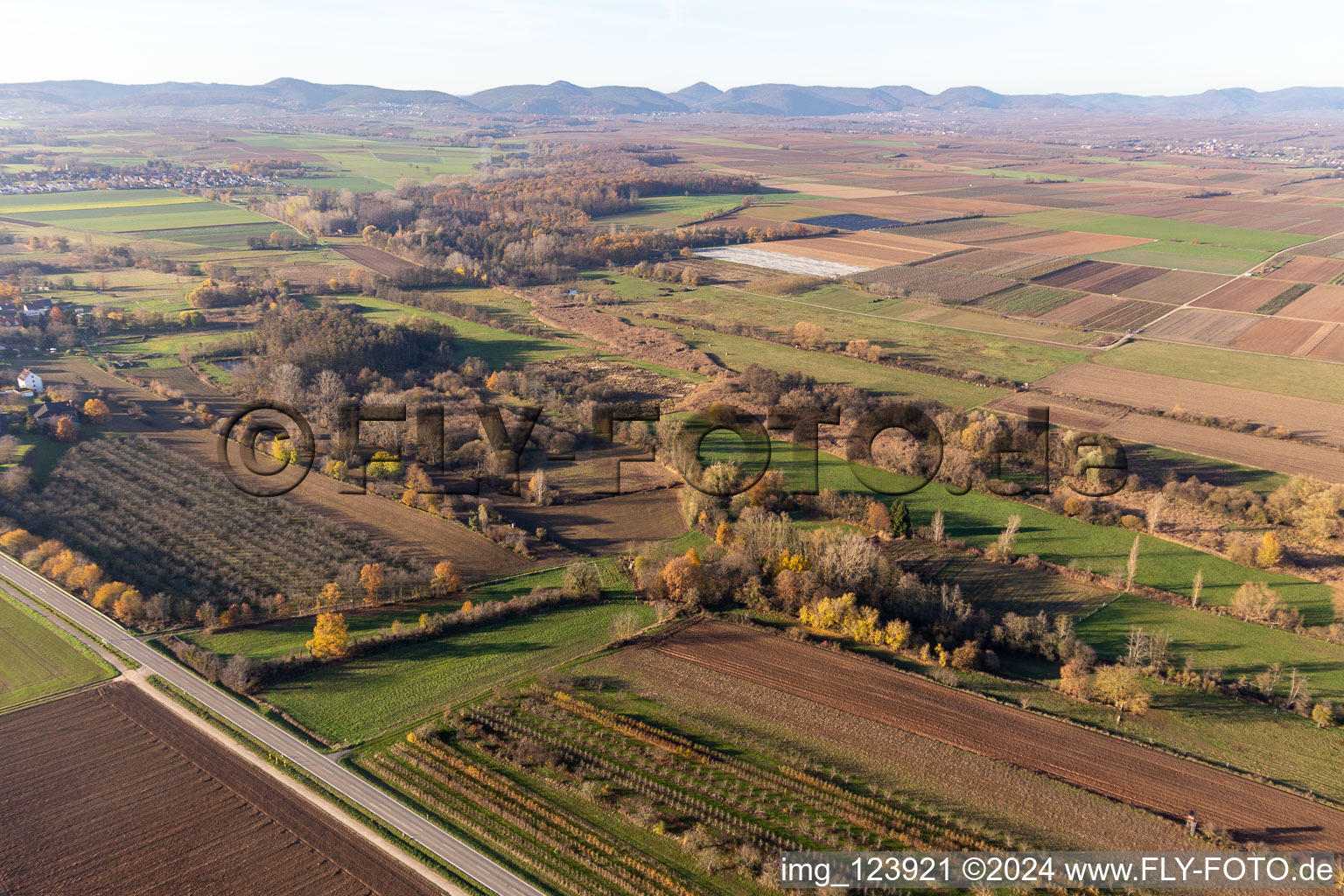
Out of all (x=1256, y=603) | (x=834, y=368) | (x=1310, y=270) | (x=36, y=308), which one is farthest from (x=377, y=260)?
(x=1310, y=270)

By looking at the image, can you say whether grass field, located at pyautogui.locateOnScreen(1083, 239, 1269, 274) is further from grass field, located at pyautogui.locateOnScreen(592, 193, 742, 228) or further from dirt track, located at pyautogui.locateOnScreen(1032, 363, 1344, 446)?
grass field, located at pyautogui.locateOnScreen(592, 193, 742, 228)

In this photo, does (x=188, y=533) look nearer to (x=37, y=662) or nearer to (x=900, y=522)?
(x=37, y=662)

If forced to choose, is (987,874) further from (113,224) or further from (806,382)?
(113,224)

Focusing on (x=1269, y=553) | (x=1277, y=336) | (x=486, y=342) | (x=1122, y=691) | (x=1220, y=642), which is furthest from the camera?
(x=486, y=342)

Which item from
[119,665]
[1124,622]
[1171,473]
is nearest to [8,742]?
[119,665]

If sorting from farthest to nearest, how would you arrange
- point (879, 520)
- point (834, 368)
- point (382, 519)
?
point (834, 368), point (382, 519), point (879, 520)

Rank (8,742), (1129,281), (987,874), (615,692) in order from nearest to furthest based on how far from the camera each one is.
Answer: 1. (987,874)
2. (8,742)
3. (615,692)
4. (1129,281)
